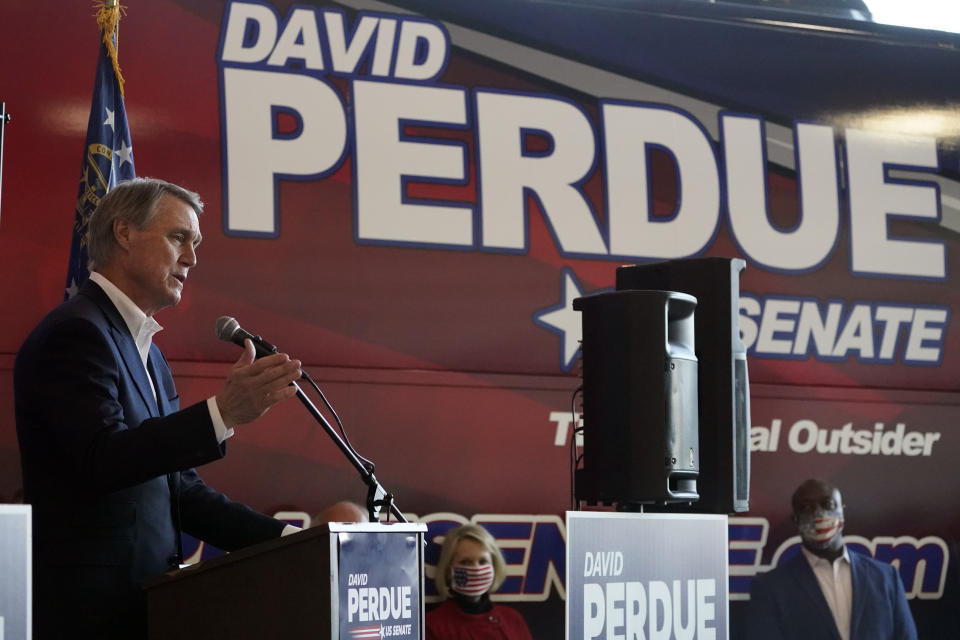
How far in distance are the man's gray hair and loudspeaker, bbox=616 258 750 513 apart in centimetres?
161

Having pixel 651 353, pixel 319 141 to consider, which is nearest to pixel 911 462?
pixel 651 353

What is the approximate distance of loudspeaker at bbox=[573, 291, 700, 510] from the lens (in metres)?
3.19

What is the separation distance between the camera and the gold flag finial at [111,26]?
12.9 ft

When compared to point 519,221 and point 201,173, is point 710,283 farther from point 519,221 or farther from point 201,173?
point 201,173

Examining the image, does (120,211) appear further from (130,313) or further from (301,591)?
(301,591)

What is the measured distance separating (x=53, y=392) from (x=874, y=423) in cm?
350

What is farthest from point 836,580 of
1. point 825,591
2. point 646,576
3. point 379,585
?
point 379,585

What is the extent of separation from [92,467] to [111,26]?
6.45 ft

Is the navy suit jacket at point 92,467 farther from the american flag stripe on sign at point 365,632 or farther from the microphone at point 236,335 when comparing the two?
the american flag stripe on sign at point 365,632

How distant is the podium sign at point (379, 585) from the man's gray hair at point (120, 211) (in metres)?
0.90

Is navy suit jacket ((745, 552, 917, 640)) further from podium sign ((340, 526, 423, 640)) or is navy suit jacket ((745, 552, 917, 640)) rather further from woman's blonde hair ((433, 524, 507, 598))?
podium sign ((340, 526, 423, 640))

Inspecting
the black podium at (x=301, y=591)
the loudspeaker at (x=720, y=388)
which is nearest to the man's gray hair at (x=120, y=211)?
the black podium at (x=301, y=591)

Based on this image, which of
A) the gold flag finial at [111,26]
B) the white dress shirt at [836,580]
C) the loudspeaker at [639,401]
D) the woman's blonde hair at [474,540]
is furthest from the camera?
the white dress shirt at [836,580]

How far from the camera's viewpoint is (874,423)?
5.06 meters
